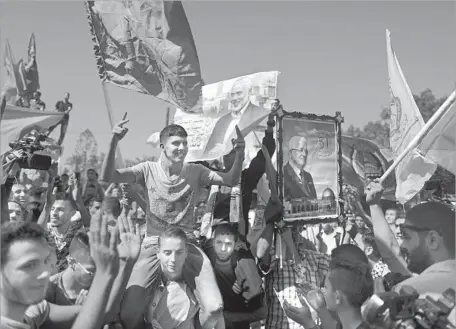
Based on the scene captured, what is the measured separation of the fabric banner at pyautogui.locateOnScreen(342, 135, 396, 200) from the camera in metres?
9.93

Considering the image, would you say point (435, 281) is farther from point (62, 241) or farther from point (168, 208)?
point (62, 241)

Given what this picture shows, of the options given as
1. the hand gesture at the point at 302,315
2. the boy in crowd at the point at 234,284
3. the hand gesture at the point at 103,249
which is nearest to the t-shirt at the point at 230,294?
the boy in crowd at the point at 234,284

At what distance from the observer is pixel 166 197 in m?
5.07

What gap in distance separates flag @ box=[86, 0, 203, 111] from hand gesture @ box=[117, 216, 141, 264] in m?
3.57

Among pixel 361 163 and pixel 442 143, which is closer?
pixel 442 143

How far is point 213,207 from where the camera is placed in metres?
6.86

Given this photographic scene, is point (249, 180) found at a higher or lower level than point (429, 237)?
higher

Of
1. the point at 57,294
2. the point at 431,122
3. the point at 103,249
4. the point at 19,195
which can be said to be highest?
the point at 431,122

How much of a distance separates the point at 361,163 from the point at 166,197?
6.45 meters

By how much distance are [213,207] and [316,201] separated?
3.99 feet

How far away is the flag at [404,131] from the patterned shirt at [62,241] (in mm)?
3313

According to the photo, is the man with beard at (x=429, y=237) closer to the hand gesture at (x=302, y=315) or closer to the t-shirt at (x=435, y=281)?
the t-shirt at (x=435, y=281)

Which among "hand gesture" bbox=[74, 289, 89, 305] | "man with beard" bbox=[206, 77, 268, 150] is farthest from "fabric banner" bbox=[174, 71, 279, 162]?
"hand gesture" bbox=[74, 289, 89, 305]

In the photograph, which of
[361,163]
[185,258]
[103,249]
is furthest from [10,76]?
[103,249]
